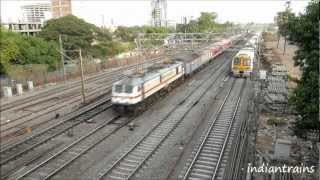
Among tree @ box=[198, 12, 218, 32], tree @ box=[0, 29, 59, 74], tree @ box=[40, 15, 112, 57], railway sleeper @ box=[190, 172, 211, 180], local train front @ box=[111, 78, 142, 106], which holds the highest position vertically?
tree @ box=[198, 12, 218, 32]

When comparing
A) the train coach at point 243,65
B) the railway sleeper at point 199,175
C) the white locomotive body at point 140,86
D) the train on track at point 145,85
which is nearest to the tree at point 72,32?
the train on track at point 145,85

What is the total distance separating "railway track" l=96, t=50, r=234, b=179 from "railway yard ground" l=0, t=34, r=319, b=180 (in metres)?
0.05

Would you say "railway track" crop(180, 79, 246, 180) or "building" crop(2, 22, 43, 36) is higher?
"building" crop(2, 22, 43, 36)

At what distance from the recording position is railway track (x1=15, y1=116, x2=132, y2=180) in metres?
14.9

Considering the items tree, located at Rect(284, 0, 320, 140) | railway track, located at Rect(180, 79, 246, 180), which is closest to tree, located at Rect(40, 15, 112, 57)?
railway track, located at Rect(180, 79, 246, 180)

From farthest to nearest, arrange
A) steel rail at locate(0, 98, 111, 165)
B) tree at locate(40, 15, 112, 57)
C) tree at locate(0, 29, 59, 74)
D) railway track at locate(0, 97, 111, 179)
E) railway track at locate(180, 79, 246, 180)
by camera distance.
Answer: tree at locate(40, 15, 112, 57) → tree at locate(0, 29, 59, 74) → steel rail at locate(0, 98, 111, 165) → railway track at locate(0, 97, 111, 179) → railway track at locate(180, 79, 246, 180)

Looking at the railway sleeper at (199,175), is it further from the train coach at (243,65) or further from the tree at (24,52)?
the tree at (24,52)

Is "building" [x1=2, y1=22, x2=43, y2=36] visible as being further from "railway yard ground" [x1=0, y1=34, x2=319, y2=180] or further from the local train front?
the local train front

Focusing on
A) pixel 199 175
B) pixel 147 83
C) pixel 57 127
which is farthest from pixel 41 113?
pixel 199 175

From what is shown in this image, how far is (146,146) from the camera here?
59.1 ft

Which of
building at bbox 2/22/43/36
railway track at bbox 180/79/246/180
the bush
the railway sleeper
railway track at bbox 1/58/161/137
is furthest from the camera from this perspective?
building at bbox 2/22/43/36

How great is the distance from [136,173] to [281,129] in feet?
34.1

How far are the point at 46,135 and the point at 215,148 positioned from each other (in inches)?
426

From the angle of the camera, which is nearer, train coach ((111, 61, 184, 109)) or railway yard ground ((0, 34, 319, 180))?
railway yard ground ((0, 34, 319, 180))
